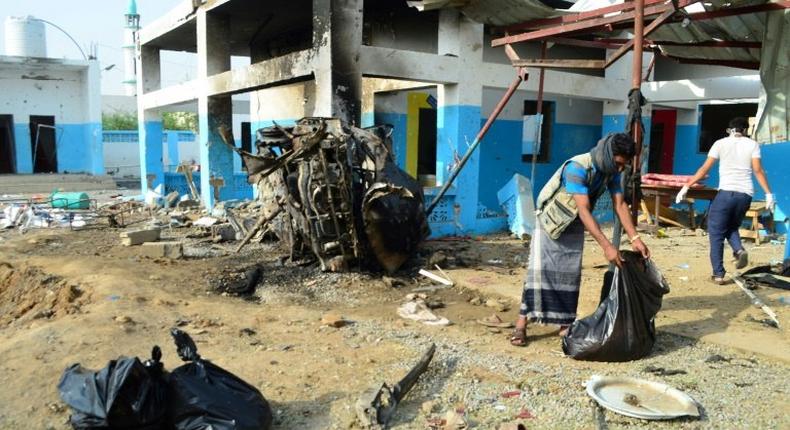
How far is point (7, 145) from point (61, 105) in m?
2.67

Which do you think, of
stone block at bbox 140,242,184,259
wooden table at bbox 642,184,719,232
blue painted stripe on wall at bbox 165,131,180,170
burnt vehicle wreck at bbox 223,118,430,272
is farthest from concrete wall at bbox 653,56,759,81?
blue painted stripe on wall at bbox 165,131,180,170

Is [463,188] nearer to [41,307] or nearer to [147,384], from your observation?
[41,307]

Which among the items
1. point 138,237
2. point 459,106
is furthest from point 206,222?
point 459,106

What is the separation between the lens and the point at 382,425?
3176 millimetres

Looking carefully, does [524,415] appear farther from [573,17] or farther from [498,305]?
[573,17]

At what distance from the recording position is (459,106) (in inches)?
363

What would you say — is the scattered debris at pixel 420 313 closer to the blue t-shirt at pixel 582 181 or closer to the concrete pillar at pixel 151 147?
the blue t-shirt at pixel 582 181

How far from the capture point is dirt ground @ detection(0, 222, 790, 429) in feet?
11.1

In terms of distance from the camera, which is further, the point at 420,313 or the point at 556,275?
the point at 420,313

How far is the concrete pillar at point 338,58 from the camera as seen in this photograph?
7.78 metres

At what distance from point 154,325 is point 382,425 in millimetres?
2614

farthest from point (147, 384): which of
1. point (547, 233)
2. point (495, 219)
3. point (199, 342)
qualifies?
point (495, 219)

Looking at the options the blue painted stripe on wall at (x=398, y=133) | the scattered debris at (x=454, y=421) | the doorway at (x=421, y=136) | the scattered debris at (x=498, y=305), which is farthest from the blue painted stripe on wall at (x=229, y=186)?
the scattered debris at (x=454, y=421)

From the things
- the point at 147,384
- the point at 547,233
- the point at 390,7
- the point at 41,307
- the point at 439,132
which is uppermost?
the point at 390,7
